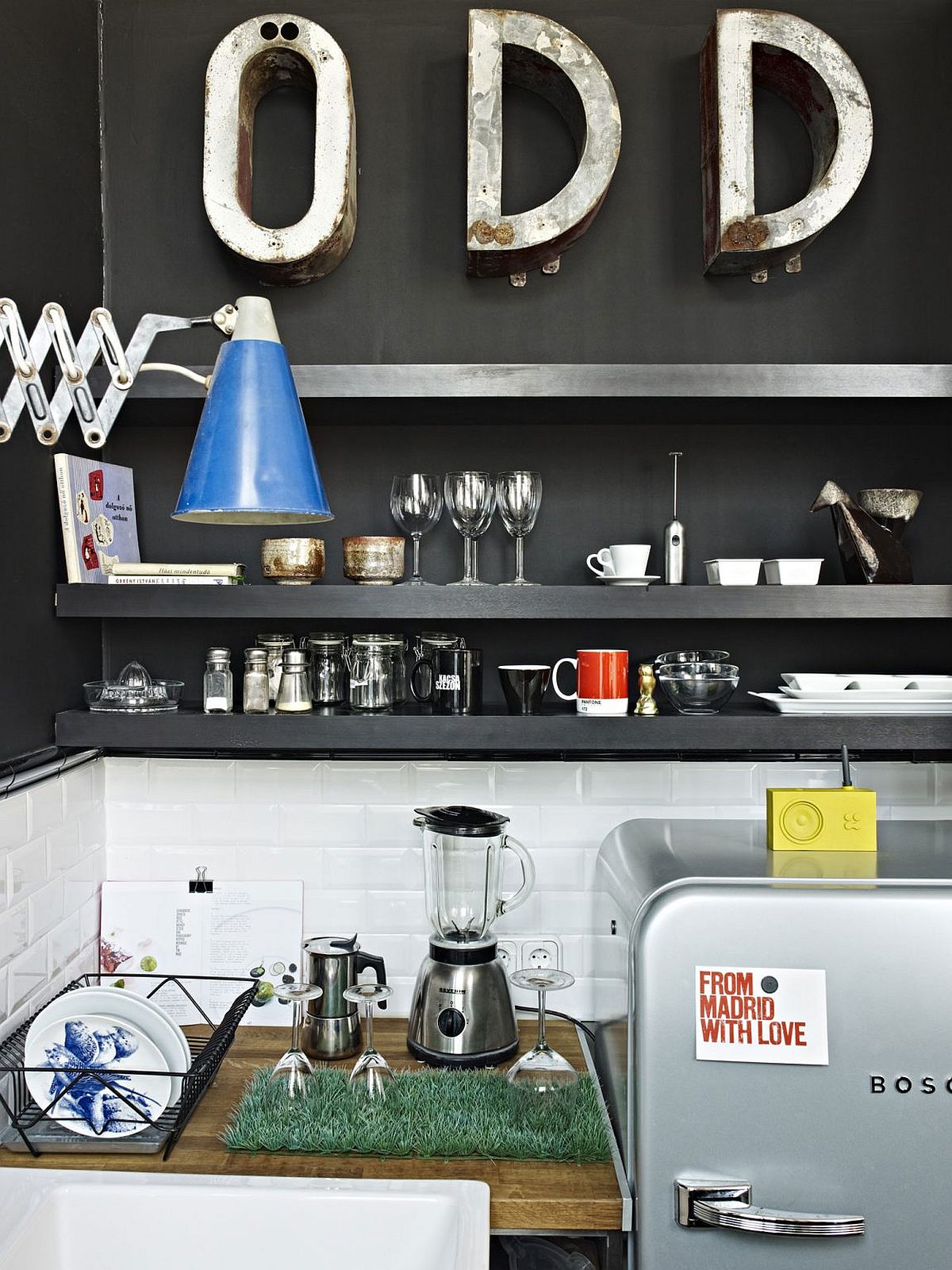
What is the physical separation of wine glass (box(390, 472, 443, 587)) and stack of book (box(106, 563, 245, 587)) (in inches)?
12.7

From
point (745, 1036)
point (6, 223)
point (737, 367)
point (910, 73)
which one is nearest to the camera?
point (745, 1036)

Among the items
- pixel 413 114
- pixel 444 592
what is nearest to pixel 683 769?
pixel 444 592

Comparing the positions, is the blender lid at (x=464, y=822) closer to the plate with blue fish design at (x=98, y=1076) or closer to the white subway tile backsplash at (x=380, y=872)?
the white subway tile backsplash at (x=380, y=872)

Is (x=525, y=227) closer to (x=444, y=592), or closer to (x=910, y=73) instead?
(x=444, y=592)

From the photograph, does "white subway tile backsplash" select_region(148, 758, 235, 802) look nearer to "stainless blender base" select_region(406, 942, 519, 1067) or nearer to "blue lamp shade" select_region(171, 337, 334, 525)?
"stainless blender base" select_region(406, 942, 519, 1067)

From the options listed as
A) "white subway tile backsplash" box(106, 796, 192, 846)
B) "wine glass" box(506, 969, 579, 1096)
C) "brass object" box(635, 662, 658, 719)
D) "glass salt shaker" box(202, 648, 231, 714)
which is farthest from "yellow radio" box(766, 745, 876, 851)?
"white subway tile backsplash" box(106, 796, 192, 846)

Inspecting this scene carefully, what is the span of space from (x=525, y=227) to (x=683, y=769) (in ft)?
3.60

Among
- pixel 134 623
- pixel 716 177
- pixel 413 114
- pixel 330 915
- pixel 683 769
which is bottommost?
pixel 330 915

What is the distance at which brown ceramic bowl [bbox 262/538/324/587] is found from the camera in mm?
1857

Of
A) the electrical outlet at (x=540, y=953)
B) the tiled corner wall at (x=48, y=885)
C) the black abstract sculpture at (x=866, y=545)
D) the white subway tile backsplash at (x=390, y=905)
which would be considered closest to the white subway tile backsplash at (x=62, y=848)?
the tiled corner wall at (x=48, y=885)

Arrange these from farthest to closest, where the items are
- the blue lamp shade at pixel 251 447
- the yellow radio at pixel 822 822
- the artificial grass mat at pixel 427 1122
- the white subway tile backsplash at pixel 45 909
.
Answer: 1. the white subway tile backsplash at pixel 45 909
2. the yellow radio at pixel 822 822
3. the artificial grass mat at pixel 427 1122
4. the blue lamp shade at pixel 251 447

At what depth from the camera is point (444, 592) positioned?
1.81m

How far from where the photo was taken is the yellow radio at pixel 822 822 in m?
1.62

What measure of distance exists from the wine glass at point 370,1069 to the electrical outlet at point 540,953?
45 centimetres
